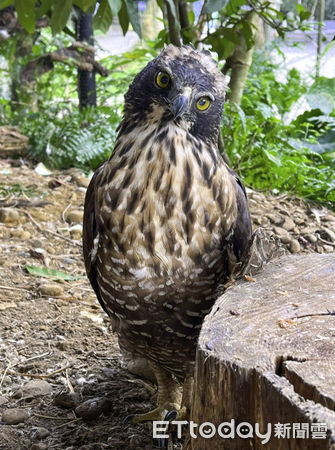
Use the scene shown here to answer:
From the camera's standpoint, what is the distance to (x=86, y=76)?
6.90 metres

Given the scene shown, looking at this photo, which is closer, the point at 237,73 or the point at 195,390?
the point at 195,390

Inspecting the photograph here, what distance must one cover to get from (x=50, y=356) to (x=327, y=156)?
157 inches

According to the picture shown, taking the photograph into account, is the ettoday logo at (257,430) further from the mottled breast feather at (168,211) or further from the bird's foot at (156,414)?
the bird's foot at (156,414)

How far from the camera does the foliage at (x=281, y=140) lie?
5.41m

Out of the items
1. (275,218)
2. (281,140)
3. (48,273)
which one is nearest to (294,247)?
(275,218)

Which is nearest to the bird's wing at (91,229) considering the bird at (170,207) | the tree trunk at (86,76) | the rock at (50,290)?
the bird at (170,207)

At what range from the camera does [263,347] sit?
1.60 metres

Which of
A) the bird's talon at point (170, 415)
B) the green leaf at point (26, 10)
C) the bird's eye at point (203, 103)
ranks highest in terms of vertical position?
the green leaf at point (26, 10)

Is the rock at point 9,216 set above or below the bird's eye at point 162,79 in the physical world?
below

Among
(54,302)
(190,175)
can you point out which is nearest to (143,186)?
(190,175)

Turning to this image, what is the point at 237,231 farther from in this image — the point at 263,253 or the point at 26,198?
the point at 26,198

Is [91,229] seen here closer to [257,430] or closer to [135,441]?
[135,441]

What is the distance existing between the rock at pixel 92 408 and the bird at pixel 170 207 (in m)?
0.50

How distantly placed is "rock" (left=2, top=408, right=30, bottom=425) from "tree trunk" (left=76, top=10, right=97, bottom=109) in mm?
4636
